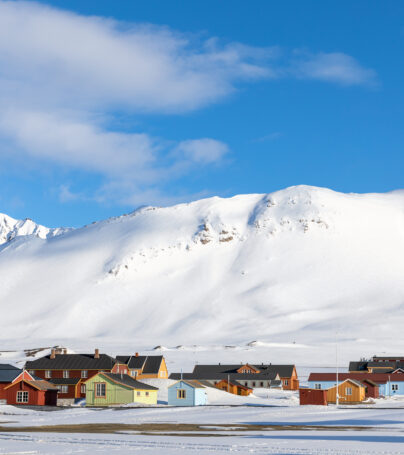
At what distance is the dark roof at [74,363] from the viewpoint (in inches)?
3930

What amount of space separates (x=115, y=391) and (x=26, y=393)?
9.62 metres

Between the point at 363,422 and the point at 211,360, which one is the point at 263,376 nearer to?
the point at 211,360

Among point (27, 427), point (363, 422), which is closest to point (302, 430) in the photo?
point (363, 422)

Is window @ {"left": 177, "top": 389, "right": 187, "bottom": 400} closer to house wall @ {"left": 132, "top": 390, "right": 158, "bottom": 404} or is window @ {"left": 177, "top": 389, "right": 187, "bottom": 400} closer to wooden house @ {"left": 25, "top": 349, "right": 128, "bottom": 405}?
house wall @ {"left": 132, "top": 390, "right": 158, "bottom": 404}

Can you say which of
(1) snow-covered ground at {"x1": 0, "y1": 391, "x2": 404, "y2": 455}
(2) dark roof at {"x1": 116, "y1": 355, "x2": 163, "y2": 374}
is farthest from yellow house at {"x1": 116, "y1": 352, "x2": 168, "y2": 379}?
(1) snow-covered ground at {"x1": 0, "y1": 391, "x2": 404, "y2": 455}

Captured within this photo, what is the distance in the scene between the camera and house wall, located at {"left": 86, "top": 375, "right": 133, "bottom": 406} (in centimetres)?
8281

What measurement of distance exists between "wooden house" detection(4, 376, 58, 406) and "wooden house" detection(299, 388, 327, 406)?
88.2 ft

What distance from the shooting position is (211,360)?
537 feet

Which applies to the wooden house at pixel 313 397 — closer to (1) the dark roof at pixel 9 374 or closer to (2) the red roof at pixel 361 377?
(2) the red roof at pixel 361 377

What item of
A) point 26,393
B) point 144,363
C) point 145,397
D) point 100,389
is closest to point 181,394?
point 145,397

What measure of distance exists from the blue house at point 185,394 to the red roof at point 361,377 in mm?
22325

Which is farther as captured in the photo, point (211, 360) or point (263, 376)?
point (211, 360)

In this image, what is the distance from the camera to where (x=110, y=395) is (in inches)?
3285

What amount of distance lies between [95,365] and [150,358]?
18.7 m
